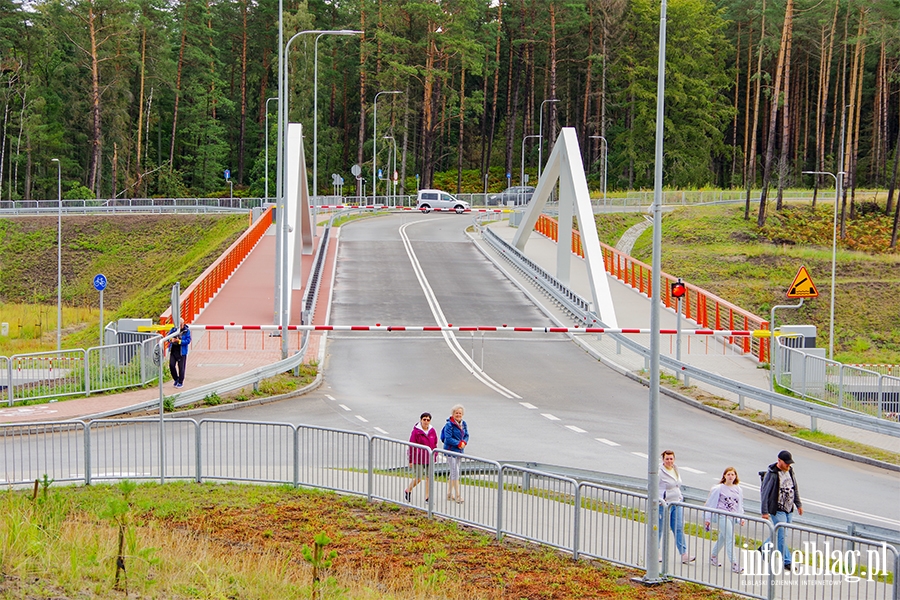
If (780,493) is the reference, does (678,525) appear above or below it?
below

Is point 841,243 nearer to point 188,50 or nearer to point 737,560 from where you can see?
point 737,560

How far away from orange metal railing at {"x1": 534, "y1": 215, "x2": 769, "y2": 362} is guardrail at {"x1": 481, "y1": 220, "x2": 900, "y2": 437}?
3.08 m

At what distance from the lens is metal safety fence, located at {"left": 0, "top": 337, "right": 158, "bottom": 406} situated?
21438 millimetres

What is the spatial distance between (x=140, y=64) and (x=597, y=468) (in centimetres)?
7744

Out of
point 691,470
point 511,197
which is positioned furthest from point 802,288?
point 511,197

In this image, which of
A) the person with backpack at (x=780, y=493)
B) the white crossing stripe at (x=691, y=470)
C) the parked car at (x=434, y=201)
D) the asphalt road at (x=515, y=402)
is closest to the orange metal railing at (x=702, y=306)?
the asphalt road at (x=515, y=402)

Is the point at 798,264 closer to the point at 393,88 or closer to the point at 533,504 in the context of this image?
Answer: the point at 533,504

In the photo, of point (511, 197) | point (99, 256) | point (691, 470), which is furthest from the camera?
point (511, 197)

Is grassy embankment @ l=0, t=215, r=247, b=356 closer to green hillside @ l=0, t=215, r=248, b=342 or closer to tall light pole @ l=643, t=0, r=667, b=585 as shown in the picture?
green hillside @ l=0, t=215, r=248, b=342

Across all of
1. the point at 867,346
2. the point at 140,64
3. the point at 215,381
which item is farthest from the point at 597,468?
the point at 140,64

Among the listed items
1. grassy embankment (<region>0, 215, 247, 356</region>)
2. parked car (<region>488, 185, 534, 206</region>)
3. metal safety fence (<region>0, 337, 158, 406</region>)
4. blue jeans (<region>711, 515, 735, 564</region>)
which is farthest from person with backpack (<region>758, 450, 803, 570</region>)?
parked car (<region>488, 185, 534, 206</region>)

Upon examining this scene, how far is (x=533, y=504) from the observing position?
1238 centimetres

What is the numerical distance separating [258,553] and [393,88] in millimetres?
83025

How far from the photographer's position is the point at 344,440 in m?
14.7
